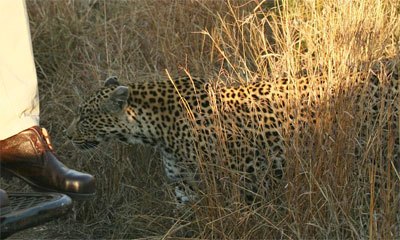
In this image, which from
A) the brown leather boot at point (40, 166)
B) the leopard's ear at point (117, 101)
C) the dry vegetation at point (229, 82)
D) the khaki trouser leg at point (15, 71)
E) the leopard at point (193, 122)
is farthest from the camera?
the leopard's ear at point (117, 101)

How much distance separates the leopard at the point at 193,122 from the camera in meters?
4.30

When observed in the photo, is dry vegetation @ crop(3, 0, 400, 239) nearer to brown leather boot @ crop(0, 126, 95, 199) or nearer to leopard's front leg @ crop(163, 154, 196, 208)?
leopard's front leg @ crop(163, 154, 196, 208)

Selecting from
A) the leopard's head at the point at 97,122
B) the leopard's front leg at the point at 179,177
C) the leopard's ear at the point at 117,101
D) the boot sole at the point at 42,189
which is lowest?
the leopard's front leg at the point at 179,177

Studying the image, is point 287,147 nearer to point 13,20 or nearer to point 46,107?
point 13,20

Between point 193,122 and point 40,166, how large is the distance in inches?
42.9

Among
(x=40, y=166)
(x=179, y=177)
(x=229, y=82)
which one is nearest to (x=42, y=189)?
(x=40, y=166)

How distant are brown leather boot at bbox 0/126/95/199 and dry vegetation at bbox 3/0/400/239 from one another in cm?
72

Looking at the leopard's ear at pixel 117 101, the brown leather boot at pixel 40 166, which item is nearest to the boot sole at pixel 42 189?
the brown leather boot at pixel 40 166

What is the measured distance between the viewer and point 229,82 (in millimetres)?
5102

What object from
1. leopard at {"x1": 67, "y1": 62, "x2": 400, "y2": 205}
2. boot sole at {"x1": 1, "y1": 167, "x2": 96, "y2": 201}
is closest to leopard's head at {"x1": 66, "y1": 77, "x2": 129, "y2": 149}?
leopard at {"x1": 67, "y1": 62, "x2": 400, "y2": 205}

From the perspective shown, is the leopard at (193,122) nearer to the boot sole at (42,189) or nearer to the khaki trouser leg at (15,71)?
the boot sole at (42,189)

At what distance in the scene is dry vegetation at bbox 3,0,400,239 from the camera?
3.71m

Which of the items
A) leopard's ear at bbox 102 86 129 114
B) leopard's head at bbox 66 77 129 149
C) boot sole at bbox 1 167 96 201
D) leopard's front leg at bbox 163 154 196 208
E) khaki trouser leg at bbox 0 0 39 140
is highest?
khaki trouser leg at bbox 0 0 39 140

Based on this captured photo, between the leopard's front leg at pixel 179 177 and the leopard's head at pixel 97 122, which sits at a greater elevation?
the leopard's head at pixel 97 122
